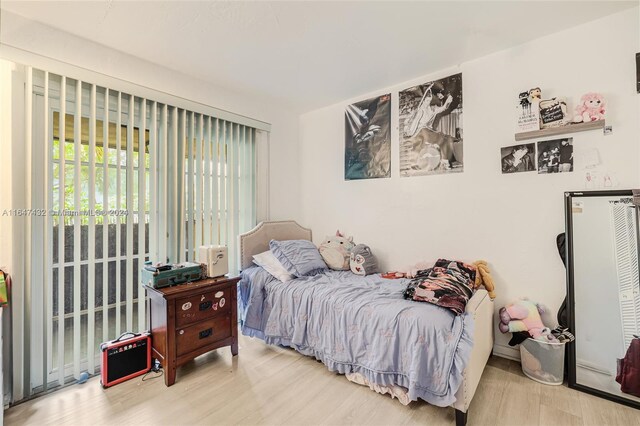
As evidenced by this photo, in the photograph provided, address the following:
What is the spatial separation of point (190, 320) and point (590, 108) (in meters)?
3.12

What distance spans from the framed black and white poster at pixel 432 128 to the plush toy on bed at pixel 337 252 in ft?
3.02

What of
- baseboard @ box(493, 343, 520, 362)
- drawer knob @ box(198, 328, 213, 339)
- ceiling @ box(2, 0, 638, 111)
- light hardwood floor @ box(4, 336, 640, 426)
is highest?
ceiling @ box(2, 0, 638, 111)

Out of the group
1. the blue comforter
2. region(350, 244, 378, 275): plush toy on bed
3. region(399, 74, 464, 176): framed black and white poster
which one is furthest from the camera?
region(350, 244, 378, 275): plush toy on bed

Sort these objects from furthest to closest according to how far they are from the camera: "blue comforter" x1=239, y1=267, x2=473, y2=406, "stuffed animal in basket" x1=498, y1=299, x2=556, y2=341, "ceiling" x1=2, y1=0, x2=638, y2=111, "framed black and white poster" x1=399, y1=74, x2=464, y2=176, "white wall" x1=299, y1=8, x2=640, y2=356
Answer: "framed black and white poster" x1=399, y1=74, x2=464, y2=176 → "stuffed animal in basket" x1=498, y1=299, x2=556, y2=341 → "white wall" x1=299, y1=8, x2=640, y2=356 → "ceiling" x1=2, y1=0, x2=638, y2=111 → "blue comforter" x1=239, y1=267, x2=473, y2=406

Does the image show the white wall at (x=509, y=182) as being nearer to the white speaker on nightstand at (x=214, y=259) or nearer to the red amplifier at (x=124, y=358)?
the white speaker on nightstand at (x=214, y=259)

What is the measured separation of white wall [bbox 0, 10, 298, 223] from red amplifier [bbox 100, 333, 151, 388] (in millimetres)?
1647

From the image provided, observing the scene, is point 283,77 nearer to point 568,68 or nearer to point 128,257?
point 128,257

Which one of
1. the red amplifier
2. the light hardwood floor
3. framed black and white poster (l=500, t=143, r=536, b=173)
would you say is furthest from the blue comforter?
framed black and white poster (l=500, t=143, r=536, b=173)

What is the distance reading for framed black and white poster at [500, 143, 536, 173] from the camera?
6.87 feet

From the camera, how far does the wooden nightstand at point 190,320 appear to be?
6.28 feet

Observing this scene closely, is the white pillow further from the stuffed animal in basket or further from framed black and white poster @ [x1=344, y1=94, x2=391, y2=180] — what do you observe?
the stuffed animal in basket

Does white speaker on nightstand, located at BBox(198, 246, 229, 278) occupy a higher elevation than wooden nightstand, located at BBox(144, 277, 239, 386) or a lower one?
higher

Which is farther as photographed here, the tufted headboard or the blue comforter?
the tufted headboard

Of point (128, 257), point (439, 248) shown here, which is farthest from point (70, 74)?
point (439, 248)
